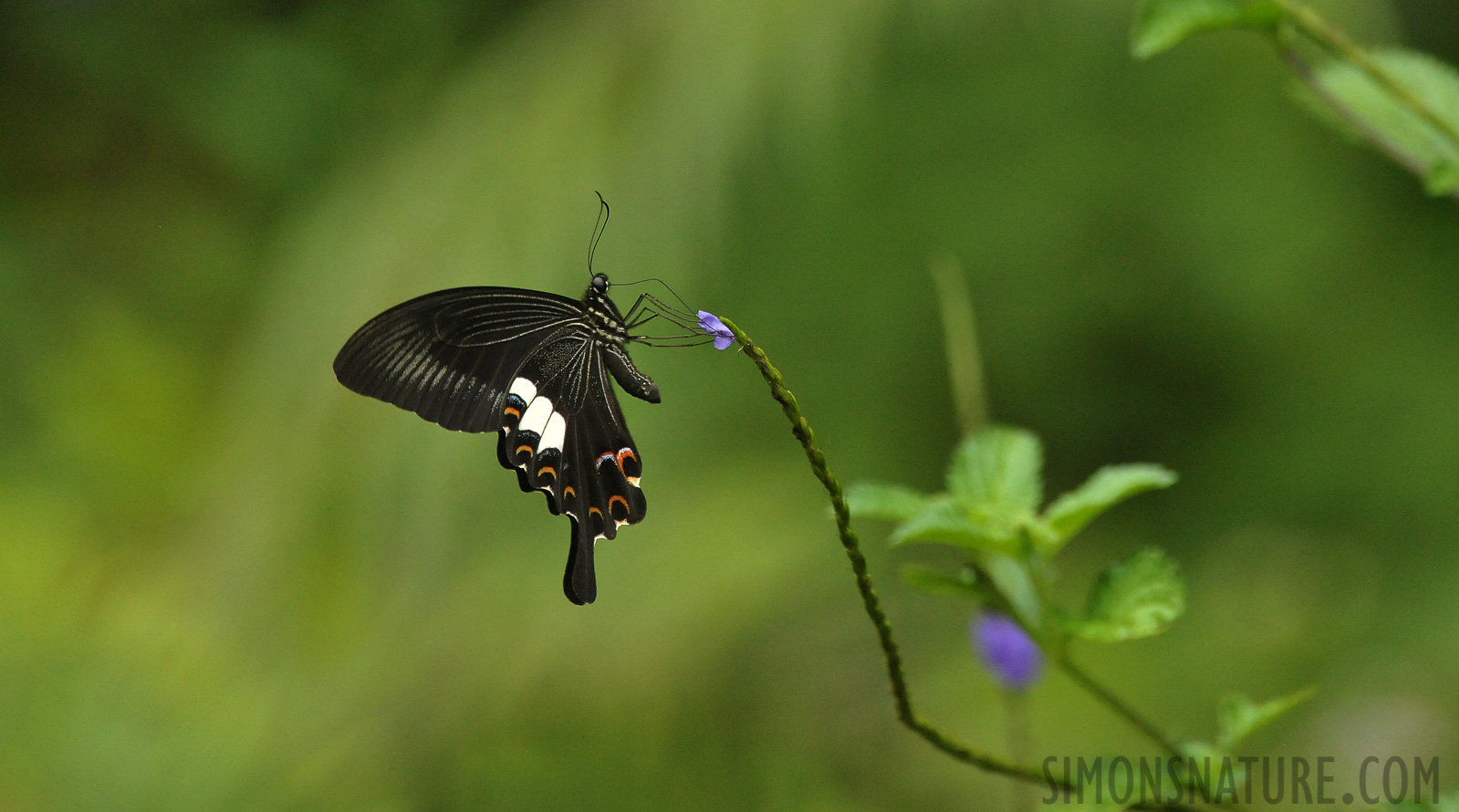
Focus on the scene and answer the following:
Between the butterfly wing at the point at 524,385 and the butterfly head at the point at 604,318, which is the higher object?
the butterfly head at the point at 604,318

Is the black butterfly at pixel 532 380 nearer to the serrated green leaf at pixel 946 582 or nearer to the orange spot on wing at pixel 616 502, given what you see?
the orange spot on wing at pixel 616 502

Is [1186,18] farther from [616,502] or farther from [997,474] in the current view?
[616,502]

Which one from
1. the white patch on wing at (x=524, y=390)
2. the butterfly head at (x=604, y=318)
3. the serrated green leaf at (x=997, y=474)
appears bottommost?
the serrated green leaf at (x=997, y=474)

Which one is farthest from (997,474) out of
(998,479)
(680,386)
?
(680,386)

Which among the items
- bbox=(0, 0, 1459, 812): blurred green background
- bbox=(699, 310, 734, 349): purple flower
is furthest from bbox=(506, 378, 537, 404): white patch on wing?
bbox=(0, 0, 1459, 812): blurred green background

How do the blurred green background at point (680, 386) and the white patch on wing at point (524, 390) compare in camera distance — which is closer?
the white patch on wing at point (524, 390)

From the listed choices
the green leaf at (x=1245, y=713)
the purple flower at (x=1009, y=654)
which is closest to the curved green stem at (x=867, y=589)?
the green leaf at (x=1245, y=713)

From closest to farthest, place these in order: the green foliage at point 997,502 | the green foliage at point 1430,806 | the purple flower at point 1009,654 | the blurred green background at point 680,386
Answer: the green foliage at point 1430,806
the green foliage at point 997,502
the purple flower at point 1009,654
the blurred green background at point 680,386
